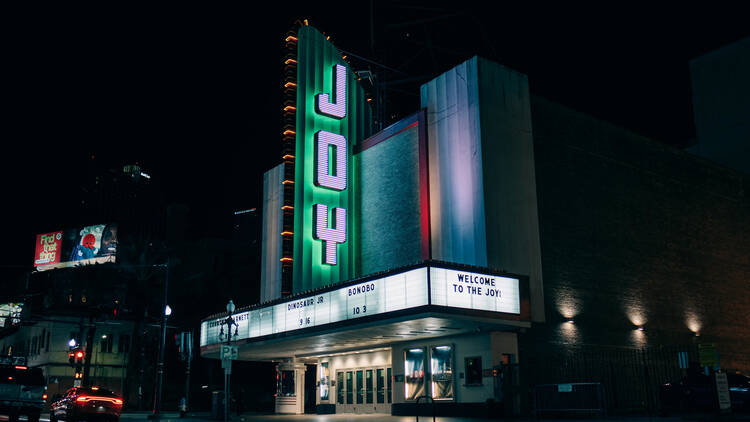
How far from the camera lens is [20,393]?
23.3m

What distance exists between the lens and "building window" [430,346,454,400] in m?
26.2

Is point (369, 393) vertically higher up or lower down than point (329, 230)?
lower down

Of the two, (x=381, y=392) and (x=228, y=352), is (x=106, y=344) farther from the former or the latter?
(x=228, y=352)

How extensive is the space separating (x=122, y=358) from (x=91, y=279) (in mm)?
9981

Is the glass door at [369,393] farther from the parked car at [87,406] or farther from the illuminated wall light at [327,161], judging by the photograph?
the parked car at [87,406]

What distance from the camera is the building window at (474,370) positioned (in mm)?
25000

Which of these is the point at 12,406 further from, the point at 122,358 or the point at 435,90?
the point at 122,358

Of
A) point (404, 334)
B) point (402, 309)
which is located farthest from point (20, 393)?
point (404, 334)

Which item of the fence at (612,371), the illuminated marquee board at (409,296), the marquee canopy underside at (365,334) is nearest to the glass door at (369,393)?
the marquee canopy underside at (365,334)

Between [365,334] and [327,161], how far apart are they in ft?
28.5

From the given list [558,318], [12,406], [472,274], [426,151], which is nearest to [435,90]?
[426,151]

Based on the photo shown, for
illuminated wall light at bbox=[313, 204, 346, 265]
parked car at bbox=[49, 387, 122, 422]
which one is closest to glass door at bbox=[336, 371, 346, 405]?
illuminated wall light at bbox=[313, 204, 346, 265]

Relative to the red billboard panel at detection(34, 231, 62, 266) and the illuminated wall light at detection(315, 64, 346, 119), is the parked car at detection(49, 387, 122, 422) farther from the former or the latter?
the red billboard panel at detection(34, 231, 62, 266)

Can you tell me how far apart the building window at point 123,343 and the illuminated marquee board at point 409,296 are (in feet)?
159
